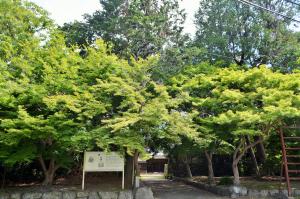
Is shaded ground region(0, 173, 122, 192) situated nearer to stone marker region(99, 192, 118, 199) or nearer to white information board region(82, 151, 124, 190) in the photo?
stone marker region(99, 192, 118, 199)

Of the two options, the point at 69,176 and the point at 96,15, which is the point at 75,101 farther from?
the point at 96,15

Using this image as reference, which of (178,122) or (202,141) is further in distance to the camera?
(202,141)

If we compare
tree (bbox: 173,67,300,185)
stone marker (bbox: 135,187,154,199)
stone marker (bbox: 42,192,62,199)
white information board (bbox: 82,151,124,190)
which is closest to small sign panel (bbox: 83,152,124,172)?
white information board (bbox: 82,151,124,190)

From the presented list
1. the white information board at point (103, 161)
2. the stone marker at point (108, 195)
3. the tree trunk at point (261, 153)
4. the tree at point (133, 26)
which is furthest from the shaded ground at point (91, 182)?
the tree trunk at point (261, 153)

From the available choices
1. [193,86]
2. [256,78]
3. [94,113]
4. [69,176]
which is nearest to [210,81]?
[193,86]

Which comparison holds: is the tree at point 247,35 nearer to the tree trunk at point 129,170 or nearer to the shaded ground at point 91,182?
the tree trunk at point 129,170

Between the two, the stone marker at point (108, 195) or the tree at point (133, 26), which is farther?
the tree at point (133, 26)

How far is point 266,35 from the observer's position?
17.1 meters

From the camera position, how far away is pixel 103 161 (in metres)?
11.6

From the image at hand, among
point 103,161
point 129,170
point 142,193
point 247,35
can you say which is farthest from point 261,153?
point 103,161

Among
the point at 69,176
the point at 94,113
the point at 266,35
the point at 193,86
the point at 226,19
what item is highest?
the point at 226,19

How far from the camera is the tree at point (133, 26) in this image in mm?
15914

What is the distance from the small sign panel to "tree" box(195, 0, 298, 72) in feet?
29.8

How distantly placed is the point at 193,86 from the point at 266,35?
6.74 meters
